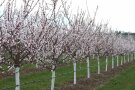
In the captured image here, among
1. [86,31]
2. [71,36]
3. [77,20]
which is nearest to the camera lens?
[71,36]

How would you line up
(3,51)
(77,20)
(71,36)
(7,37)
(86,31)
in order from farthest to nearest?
(86,31) < (77,20) < (71,36) < (3,51) < (7,37)

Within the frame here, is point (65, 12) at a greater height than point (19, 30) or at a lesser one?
greater

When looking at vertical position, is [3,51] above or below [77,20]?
below

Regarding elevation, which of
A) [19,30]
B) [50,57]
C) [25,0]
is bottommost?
[50,57]

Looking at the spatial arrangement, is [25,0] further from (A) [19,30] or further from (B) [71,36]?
(B) [71,36]

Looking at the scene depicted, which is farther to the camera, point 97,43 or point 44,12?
point 97,43

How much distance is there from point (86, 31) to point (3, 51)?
476 inches

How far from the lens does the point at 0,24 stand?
12109mm

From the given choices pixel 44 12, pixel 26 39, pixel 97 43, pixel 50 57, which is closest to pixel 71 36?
pixel 50 57

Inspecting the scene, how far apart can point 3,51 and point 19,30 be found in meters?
1.04

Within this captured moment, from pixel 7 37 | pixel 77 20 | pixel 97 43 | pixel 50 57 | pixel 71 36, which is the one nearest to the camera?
pixel 7 37

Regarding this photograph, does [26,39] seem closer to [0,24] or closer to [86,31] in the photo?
[0,24]

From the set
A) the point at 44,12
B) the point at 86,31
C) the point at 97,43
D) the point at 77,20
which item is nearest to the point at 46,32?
the point at 44,12

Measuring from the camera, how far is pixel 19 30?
12.2m
